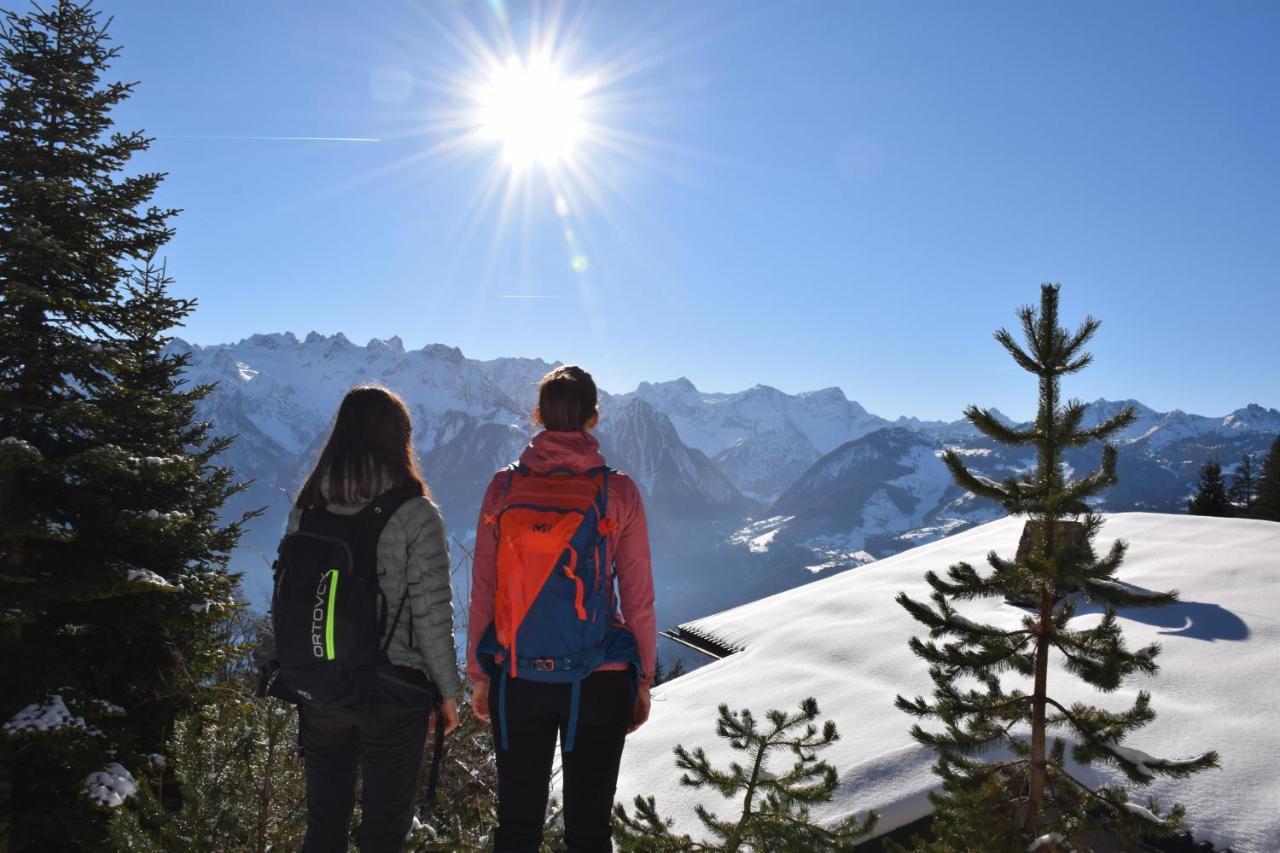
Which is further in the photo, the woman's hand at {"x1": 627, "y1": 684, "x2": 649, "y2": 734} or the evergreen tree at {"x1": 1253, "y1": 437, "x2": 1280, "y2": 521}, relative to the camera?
the evergreen tree at {"x1": 1253, "y1": 437, "x2": 1280, "y2": 521}

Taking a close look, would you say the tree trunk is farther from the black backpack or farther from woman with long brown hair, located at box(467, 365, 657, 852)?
the black backpack

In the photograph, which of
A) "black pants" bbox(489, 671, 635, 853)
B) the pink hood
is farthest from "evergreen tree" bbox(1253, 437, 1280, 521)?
the pink hood

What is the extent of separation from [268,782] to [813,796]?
289cm

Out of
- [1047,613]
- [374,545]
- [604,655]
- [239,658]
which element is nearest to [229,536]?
[239,658]

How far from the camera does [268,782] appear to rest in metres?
3.33

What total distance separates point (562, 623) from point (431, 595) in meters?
0.68

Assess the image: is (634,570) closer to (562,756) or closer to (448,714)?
(562,756)

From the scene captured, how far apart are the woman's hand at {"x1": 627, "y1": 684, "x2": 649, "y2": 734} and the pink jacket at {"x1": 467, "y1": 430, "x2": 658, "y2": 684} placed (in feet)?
0.24

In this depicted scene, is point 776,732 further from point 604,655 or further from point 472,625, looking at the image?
point 472,625

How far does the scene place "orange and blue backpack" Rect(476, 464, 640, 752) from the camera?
2691 millimetres

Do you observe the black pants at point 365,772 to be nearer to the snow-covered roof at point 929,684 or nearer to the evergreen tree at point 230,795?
the evergreen tree at point 230,795

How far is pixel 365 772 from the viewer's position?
9.30 ft

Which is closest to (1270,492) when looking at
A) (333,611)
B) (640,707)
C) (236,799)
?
(640,707)

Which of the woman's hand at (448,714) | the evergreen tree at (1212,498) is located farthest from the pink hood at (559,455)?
the evergreen tree at (1212,498)
